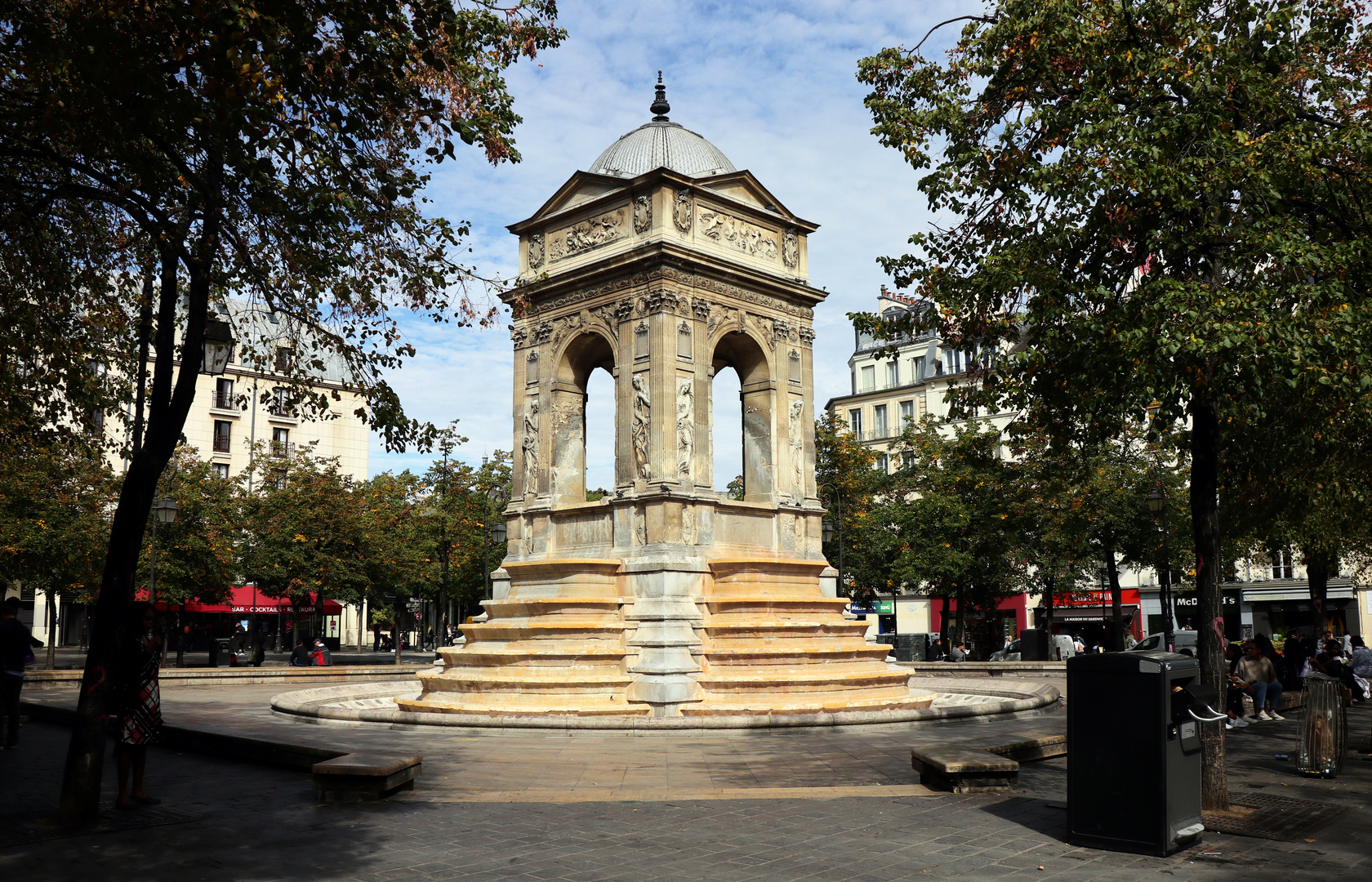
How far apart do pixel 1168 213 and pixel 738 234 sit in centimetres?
1259

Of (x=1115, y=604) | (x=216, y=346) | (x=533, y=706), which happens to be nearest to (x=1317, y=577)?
(x=1115, y=604)

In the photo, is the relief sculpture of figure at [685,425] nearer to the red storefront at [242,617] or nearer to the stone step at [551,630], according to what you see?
the stone step at [551,630]

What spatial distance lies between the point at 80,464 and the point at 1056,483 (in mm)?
32366

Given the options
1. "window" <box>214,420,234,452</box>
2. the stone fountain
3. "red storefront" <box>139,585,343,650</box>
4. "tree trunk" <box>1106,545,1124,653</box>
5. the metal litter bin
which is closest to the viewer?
the metal litter bin

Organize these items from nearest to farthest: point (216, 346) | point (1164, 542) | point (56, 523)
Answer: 1. point (216, 346)
2. point (1164, 542)
3. point (56, 523)

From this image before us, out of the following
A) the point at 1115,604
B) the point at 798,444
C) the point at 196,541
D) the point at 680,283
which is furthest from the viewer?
the point at 196,541

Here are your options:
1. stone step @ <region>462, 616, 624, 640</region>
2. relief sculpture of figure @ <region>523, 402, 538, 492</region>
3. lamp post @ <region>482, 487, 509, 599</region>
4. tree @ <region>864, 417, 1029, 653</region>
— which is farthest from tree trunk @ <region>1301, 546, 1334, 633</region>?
lamp post @ <region>482, 487, 509, 599</region>

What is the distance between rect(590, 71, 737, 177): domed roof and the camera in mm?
22578

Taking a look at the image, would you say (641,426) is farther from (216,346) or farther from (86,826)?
(86,826)

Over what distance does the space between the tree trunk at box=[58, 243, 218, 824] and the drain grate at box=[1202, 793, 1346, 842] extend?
28.6 feet

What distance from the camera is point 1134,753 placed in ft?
25.4

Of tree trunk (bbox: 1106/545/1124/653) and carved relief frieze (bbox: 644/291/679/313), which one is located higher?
carved relief frieze (bbox: 644/291/679/313)

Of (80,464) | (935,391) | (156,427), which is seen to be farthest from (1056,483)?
(935,391)

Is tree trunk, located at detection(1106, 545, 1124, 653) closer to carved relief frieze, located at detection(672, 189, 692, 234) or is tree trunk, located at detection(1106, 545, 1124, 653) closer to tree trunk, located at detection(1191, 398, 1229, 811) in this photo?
carved relief frieze, located at detection(672, 189, 692, 234)
